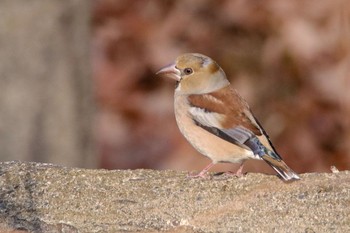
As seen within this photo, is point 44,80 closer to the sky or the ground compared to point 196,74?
closer to the ground

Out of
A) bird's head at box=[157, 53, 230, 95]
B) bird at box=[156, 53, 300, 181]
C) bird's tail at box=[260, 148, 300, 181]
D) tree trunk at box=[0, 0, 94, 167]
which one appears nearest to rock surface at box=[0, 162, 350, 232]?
bird's tail at box=[260, 148, 300, 181]

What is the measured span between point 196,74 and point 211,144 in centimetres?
39

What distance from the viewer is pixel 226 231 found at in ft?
17.8

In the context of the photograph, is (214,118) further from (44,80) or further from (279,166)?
(44,80)

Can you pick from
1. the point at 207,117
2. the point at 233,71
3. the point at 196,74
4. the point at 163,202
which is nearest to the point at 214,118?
the point at 207,117

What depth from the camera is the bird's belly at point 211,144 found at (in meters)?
6.34

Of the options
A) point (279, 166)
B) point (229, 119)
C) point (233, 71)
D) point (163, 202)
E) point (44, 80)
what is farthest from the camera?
point (233, 71)

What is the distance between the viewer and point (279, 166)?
5980 mm

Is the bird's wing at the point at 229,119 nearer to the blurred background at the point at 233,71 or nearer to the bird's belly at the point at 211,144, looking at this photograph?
the bird's belly at the point at 211,144

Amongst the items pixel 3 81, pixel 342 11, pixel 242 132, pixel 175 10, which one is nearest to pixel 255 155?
pixel 242 132

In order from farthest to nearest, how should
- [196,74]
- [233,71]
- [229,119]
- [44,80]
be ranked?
1. [233,71]
2. [44,80]
3. [196,74]
4. [229,119]

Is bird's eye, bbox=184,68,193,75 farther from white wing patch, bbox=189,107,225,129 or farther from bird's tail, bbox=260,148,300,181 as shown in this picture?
bird's tail, bbox=260,148,300,181

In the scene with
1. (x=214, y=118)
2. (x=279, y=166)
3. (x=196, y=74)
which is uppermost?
(x=196, y=74)

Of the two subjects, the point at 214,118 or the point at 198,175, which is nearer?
the point at 198,175
